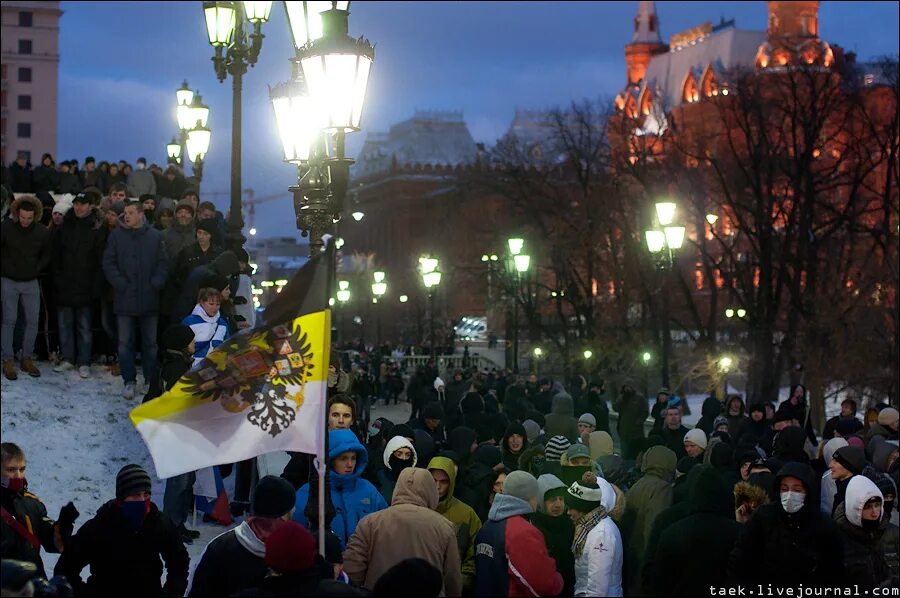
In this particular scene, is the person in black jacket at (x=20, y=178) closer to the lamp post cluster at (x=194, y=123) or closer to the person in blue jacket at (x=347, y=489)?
the lamp post cluster at (x=194, y=123)

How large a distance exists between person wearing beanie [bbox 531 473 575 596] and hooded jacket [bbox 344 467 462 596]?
117cm

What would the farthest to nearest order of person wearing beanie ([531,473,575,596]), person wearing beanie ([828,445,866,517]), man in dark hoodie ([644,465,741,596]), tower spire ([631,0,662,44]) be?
tower spire ([631,0,662,44])
person wearing beanie ([828,445,866,517])
person wearing beanie ([531,473,575,596])
man in dark hoodie ([644,465,741,596])

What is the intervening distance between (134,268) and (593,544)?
9.56 metres

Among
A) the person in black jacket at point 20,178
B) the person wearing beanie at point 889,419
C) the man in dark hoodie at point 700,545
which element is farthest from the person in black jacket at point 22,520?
the person in black jacket at point 20,178

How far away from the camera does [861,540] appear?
9.40 metres

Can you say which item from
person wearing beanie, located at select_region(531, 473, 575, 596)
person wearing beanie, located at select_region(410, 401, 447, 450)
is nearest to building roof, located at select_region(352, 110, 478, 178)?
person wearing beanie, located at select_region(410, 401, 447, 450)

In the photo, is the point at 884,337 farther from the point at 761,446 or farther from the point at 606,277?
the point at 761,446

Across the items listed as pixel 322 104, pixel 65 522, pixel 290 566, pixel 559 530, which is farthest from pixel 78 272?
pixel 290 566

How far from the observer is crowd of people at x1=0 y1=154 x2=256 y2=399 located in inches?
668

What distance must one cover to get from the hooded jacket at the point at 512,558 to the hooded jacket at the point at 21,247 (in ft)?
32.3

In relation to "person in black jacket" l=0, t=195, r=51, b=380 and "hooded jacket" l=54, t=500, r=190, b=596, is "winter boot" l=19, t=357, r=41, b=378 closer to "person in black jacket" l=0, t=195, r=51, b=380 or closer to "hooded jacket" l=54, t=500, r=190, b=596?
"person in black jacket" l=0, t=195, r=51, b=380

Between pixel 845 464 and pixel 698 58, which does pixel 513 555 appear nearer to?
pixel 845 464

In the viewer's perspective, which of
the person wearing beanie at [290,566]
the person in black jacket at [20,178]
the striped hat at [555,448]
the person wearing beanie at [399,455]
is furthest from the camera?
the person in black jacket at [20,178]

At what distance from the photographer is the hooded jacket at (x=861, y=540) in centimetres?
925
